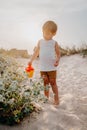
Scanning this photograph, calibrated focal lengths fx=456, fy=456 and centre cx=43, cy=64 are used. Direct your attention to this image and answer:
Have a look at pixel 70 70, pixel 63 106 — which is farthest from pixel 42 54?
pixel 70 70

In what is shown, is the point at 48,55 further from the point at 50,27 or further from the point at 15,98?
the point at 15,98

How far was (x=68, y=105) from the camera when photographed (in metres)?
7.23

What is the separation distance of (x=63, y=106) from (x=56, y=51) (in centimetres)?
89

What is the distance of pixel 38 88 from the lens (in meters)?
5.73

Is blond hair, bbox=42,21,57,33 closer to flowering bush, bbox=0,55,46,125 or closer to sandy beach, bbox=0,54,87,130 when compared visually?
sandy beach, bbox=0,54,87,130

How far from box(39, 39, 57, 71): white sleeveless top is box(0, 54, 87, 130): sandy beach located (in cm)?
64

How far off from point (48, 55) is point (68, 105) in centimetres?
85

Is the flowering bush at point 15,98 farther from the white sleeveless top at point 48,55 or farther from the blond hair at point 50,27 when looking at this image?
the blond hair at point 50,27

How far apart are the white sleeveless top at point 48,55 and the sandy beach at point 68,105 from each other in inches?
25.1

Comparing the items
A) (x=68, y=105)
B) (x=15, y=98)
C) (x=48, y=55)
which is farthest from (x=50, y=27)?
(x=15, y=98)

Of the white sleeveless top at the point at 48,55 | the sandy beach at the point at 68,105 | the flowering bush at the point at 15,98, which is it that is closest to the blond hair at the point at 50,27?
the white sleeveless top at the point at 48,55

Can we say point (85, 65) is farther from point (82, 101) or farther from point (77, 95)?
point (82, 101)

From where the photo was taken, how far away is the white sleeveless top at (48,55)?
724 cm

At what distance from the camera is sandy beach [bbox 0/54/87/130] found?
561 centimetres
